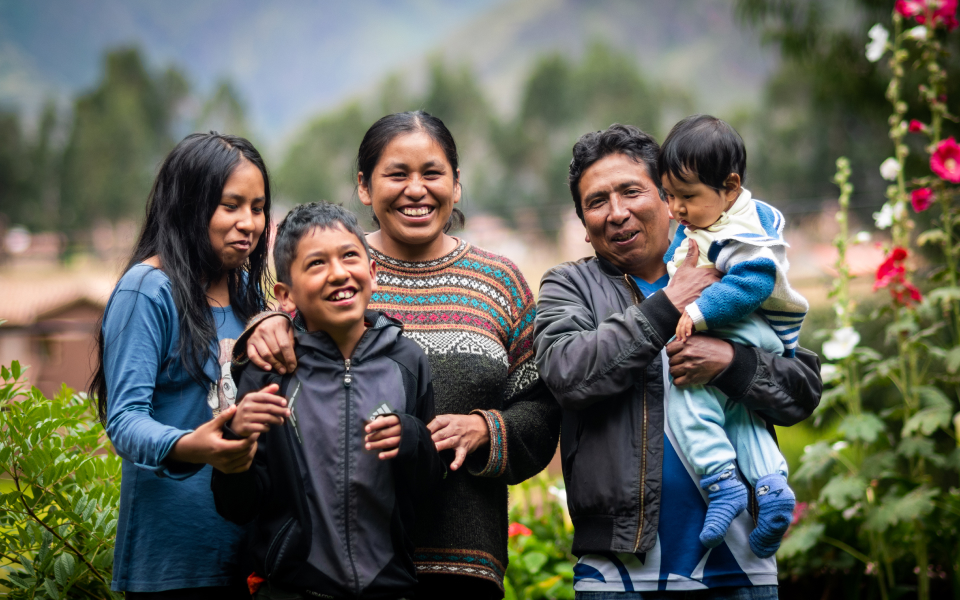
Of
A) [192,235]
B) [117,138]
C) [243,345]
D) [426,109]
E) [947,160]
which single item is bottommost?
[243,345]

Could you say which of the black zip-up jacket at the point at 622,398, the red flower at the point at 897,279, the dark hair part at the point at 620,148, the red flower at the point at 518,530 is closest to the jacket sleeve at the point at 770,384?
the black zip-up jacket at the point at 622,398

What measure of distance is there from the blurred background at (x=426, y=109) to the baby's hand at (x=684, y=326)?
67cm

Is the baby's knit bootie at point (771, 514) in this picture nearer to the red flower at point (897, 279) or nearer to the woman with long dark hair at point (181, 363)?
the woman with long dark hair at point (181, 363)

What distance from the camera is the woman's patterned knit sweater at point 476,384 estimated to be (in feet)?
7.47

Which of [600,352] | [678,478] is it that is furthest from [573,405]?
[678,478]

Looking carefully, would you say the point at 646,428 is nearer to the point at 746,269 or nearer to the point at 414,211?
the point at 746,269

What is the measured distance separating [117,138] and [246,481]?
5285 centimetres

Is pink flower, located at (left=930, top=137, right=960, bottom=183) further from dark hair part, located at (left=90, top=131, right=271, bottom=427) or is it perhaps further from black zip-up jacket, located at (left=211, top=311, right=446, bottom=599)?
dark hair part, located at (left=90, top=131, right=271, bottom=427)

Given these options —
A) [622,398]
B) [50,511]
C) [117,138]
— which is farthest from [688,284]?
[117,138]

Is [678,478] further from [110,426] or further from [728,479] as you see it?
[110,426]

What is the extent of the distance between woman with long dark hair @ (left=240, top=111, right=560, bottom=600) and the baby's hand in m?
0.53

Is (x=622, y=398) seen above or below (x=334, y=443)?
above

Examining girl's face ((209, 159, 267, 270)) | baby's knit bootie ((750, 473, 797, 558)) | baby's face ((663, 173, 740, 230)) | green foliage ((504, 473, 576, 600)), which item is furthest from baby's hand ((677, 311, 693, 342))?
green foliage ((504, 473, 576, 600))

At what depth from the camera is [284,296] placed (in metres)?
2.12
